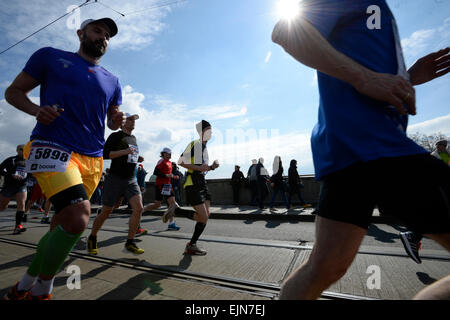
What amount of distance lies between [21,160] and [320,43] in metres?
7.10

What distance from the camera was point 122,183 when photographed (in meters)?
3.77

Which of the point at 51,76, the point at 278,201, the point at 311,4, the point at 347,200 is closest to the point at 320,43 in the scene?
the point at 311,4

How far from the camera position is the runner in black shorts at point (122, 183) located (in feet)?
11.7

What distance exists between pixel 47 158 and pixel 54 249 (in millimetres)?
599

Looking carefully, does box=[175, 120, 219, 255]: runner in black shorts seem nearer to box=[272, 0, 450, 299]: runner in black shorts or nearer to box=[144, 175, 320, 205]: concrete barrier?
box=[272, 0, 450, 299]: runner in black shorts

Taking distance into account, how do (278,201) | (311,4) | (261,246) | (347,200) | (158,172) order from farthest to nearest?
1. (278,201)
2. (158,172)
3. (261,246)
4. (311,4)
5. (347,200)

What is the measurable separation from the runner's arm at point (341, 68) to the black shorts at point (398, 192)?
231mm

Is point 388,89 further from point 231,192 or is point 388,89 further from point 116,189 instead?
point 231,192

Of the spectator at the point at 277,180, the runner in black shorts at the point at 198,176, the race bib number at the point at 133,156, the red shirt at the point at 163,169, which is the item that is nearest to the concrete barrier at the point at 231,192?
the spectator at the point at 277,180

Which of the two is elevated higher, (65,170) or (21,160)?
(21,160)

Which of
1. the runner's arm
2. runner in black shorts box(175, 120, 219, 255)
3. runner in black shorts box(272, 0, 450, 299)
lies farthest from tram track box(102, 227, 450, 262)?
the runner's arm

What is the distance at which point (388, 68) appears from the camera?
3.53 feet

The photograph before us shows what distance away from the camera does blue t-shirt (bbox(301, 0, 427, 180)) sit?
37.4 inches

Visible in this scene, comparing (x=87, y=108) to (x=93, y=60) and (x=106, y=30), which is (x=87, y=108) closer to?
(x=93, y=60)
